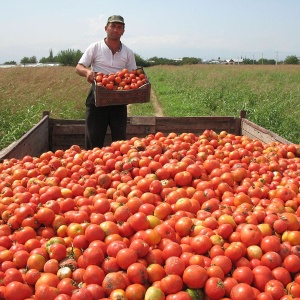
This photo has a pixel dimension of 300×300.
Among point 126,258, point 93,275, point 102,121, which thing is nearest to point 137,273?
point 126,258

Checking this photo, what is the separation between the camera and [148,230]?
2.57 m

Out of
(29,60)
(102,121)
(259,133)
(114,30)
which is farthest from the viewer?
(29,60)

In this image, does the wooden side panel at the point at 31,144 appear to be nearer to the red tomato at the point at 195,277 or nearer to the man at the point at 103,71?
the man at the point at 103,71

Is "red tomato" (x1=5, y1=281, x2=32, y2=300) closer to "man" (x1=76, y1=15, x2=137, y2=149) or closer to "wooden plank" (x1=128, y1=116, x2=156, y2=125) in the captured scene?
"man" (x1=76, y1=15, x2=137, y2=149)

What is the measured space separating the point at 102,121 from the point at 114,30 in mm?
1492

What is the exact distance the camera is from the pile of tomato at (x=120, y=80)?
593 centimetres

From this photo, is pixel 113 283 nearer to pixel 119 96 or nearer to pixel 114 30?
pixel 119 96

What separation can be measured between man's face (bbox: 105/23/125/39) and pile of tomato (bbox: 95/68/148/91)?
22.1 inches

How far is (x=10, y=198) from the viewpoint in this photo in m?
3.26

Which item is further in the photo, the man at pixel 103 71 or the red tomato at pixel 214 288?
the man at pixel 103 71

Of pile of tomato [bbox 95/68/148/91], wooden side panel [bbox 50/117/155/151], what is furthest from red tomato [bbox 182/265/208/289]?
wooden side panel [bbox 50/117/155/151]

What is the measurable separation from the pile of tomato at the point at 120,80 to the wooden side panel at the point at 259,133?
2286 millimetres

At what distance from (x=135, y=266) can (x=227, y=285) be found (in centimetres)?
56

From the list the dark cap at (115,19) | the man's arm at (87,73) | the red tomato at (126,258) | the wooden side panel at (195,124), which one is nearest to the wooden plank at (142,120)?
the wooden side panel at (195,124)
